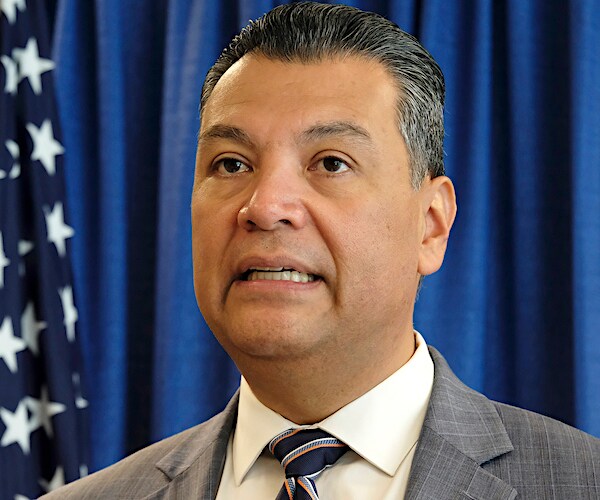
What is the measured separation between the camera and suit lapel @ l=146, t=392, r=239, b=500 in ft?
5.43

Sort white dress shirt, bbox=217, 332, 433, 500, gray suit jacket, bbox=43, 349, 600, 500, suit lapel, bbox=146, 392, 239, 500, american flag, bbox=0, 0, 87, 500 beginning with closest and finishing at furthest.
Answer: gray suit jacket, bbox=43, 349, 600, 500
white dress shirt, bbox=217, 332, 433, 500
suit lapel, bbox=146, 392, 239, 500
american flag, bbox=0, 0, 87, 500

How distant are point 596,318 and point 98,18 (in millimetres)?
1955

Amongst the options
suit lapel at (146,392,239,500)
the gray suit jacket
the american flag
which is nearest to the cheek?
the gray suit jacket

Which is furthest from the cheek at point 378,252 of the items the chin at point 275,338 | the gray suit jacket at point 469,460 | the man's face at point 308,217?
the gray suit jacket at point 469,460

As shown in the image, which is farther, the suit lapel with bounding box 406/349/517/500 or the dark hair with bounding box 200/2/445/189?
the dark hair with bounding box 200/2/445/189

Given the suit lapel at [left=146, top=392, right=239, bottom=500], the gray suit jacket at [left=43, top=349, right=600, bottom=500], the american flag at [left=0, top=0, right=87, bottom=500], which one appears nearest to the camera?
the gray suit jacket at [left=43, top=349, right=600, bottom=500]

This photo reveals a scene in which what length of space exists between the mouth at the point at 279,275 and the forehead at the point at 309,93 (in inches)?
9.6

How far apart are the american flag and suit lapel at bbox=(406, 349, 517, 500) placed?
1.72 m

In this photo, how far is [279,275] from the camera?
4.89 ft

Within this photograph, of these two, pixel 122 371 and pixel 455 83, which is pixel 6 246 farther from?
pixel 455 83

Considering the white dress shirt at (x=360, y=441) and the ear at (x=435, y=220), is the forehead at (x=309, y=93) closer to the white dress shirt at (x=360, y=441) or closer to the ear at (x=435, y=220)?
the ear at (x=435, y=220)

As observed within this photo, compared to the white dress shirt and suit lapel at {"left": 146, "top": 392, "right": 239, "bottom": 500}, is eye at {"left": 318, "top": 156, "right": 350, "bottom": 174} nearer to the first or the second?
the white dress shirt

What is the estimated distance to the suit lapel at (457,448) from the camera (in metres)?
1.46

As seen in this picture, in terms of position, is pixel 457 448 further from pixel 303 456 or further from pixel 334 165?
pixel 334 165
